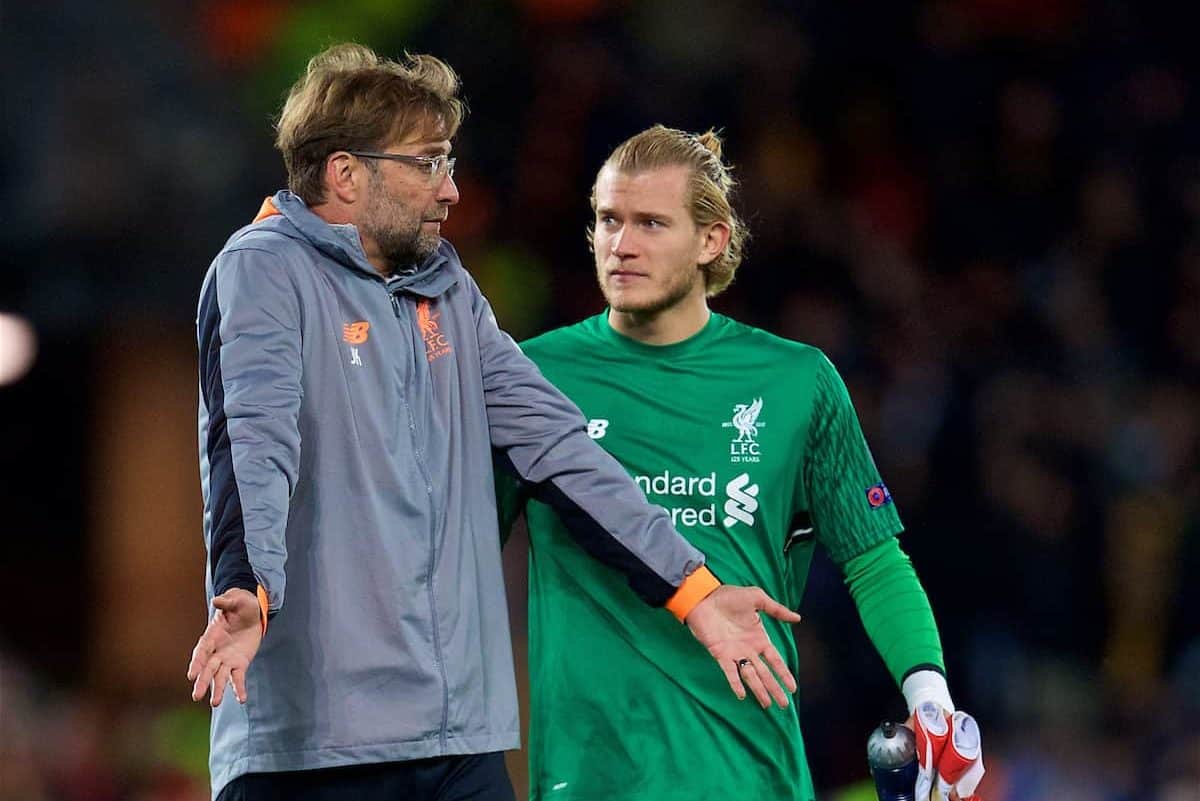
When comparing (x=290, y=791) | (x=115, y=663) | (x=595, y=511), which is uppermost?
(x=595, y=511)

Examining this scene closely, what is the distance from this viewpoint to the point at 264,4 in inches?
397

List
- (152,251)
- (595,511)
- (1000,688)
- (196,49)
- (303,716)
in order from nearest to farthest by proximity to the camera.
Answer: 1. (303,716)
2. (595,511)
3. (1000,688)
4. (152,251)
5. (196,49)

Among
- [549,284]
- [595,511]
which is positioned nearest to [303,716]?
[595,511]

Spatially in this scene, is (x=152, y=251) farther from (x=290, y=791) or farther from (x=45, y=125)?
(x=290, y=791)

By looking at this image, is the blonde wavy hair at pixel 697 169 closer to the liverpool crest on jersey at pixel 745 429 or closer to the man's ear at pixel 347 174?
the liverpool crest on jersey at pixel 745 429

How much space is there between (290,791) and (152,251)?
19.6 ft

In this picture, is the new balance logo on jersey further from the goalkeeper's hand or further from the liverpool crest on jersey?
the goalkeeper's hand

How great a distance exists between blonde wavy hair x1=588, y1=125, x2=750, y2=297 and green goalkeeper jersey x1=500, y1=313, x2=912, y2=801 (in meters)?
0.14

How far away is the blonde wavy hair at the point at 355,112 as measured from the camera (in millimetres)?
3727

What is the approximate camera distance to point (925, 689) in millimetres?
4078

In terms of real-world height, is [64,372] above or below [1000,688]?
above

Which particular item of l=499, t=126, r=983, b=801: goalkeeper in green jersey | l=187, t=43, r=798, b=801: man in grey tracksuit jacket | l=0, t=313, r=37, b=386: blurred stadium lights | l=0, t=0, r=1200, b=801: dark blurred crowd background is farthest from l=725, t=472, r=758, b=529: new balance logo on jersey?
l=0, t=313, r=37, b=386: blurred stadium lights

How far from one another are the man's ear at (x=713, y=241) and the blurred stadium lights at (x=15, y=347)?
5.46m

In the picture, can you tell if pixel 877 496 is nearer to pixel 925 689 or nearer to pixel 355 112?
pixel 925 689
